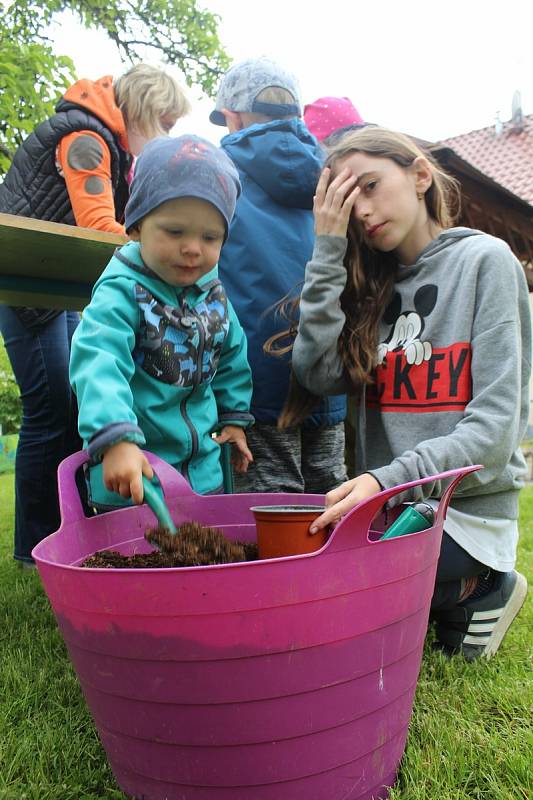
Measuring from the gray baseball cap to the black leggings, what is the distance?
134 centimetres

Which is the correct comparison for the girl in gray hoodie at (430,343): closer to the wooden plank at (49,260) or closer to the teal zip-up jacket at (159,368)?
the teal zip-up jacket at (159,368)

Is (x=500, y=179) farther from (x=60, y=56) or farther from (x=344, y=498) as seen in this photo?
(x=344, y=498)

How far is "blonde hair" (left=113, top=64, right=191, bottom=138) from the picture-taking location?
2.11 metres

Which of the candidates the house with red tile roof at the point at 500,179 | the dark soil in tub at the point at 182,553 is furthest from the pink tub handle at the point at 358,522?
the house with red tile roof at the point at 500,179

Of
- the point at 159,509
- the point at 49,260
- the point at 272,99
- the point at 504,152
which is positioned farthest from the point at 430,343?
the point at 504,152

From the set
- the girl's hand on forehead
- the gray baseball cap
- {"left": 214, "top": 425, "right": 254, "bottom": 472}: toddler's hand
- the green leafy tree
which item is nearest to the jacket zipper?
{"left": 214, "top": 425, "right": 254, "bottom": 472}: toddler's hand

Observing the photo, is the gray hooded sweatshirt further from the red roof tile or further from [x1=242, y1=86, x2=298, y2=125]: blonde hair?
the red roof tile

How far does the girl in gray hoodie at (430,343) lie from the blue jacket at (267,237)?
0.66 feet

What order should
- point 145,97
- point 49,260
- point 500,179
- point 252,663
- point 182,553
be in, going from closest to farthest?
point 252,663
point 182,553
point 49,260
point 145,97
point 500,179

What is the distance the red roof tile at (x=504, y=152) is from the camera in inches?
435

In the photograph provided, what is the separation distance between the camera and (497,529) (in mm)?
1512

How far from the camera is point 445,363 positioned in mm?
1523

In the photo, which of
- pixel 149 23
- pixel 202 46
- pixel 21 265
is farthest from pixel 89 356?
pixel 149 23

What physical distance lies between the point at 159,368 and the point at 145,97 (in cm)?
114
